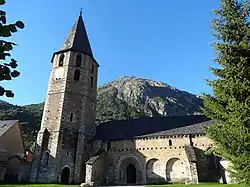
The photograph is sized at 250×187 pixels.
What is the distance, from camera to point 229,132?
9.32 metres

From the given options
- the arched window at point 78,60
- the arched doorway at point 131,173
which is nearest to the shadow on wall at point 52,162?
the arched doorway at point 131,173

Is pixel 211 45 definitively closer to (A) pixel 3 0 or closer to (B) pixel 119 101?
(A) pixel 3 0

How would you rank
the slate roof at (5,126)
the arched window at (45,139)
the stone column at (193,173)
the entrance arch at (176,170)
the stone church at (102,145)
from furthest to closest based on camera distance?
the slate roof at (5,126)
the arched window at (45,139)
the entrance arch at (176,170)
the stone church at (102,145)
the stone column at (193,173)

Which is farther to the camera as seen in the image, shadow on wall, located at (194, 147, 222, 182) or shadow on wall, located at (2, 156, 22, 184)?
shadow on wall, located at (2, 156, 22, 184)

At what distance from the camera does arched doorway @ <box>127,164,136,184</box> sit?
2589cm

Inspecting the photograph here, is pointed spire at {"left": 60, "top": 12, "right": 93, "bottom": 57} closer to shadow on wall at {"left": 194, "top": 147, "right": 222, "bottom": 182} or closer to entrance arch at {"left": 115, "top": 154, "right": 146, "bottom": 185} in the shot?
entrance arch at {"left": 115, "top": 154, "right": 146, "bottom": 185}

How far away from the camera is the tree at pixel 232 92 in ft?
29.3

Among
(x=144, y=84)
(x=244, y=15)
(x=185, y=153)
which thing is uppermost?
(x=144, y=84)

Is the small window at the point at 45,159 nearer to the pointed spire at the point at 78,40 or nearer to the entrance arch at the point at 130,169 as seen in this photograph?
the entrance arch at the point at 130,169

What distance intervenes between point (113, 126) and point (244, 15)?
22328 millimetres

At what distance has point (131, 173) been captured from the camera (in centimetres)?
2616

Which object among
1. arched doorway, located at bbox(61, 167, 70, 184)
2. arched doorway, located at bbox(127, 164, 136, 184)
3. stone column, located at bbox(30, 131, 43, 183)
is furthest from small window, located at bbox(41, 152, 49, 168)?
arched doorway, located at bbox(127, 164, 136, 184)

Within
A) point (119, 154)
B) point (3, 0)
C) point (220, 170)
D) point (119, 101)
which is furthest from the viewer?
point (119, 101)

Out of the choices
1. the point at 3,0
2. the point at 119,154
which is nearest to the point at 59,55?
the point at 119,154
